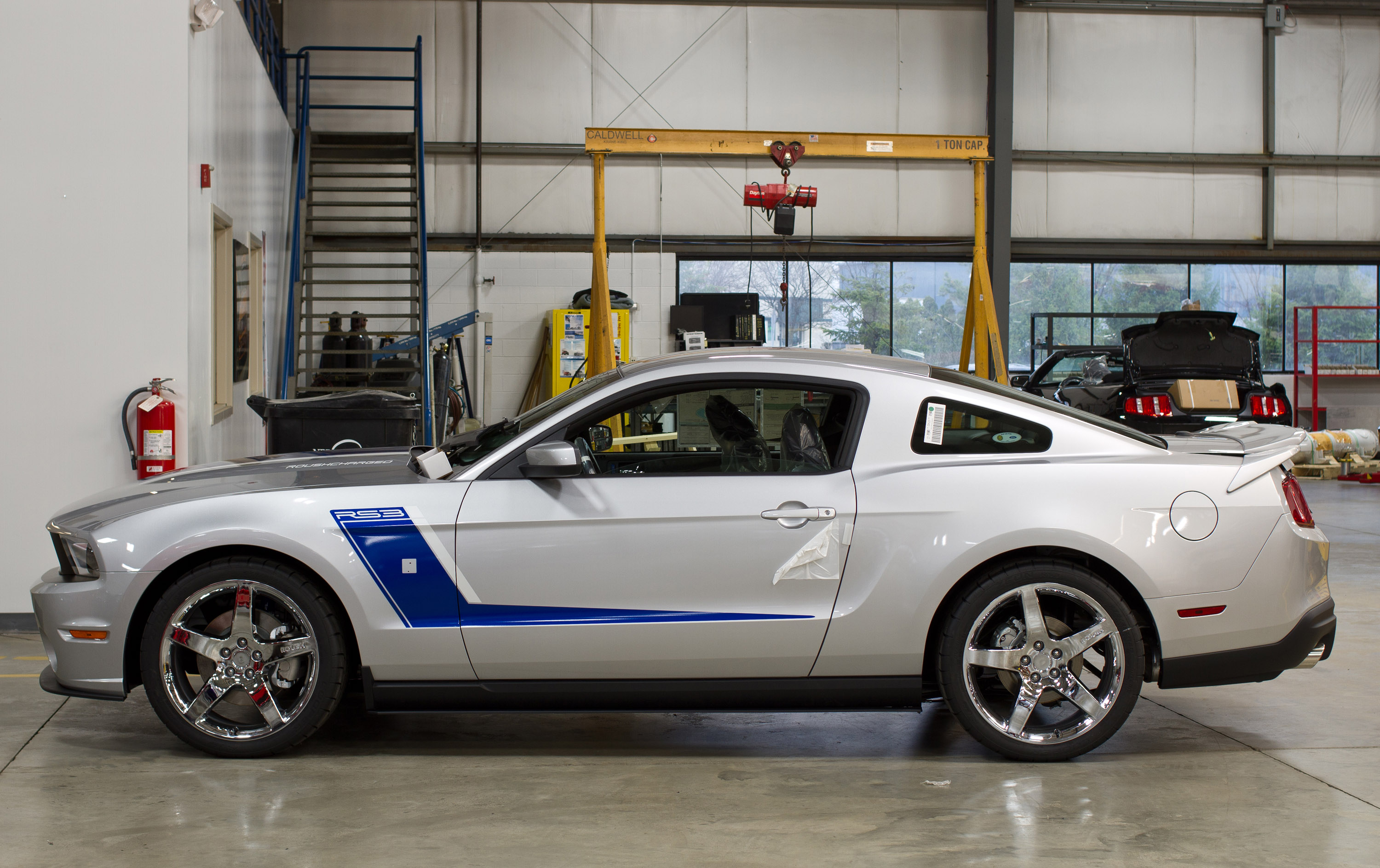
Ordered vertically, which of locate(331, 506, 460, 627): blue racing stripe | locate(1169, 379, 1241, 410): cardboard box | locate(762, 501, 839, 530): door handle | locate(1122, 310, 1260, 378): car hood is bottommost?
locate(331, 506, 460, 627): blue racing stripe

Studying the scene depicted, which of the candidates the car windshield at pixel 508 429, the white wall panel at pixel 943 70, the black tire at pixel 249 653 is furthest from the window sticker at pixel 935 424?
the white wall panel at pixel 943 70

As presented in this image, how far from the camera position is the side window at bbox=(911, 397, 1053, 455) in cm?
366

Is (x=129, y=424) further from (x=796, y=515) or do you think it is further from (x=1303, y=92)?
(x=1303, y=92)

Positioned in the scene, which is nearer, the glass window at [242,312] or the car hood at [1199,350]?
the glass window at [242,312]

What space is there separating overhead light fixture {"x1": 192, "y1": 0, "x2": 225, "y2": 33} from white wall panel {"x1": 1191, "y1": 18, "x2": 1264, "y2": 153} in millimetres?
15038

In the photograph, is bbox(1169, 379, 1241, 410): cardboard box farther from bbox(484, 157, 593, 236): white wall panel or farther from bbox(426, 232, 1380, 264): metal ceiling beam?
bbox(484, 157, 593, 236): white wall panel

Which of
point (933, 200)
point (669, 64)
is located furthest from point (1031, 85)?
point (669, 64)

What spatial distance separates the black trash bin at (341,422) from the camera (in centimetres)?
698

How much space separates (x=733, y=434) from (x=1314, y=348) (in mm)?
14425

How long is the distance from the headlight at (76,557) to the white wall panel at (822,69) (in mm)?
13915

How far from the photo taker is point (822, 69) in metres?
16.5

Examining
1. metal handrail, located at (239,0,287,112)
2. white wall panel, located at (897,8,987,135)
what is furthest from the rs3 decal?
white wall panel, located at (897,8,987,135)

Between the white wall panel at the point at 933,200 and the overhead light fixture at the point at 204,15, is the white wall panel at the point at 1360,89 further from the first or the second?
the overhead light fixture at the point at 204,15

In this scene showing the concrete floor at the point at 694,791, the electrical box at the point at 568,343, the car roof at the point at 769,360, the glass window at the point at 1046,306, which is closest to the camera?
the concrete floor at the point at 694,791
